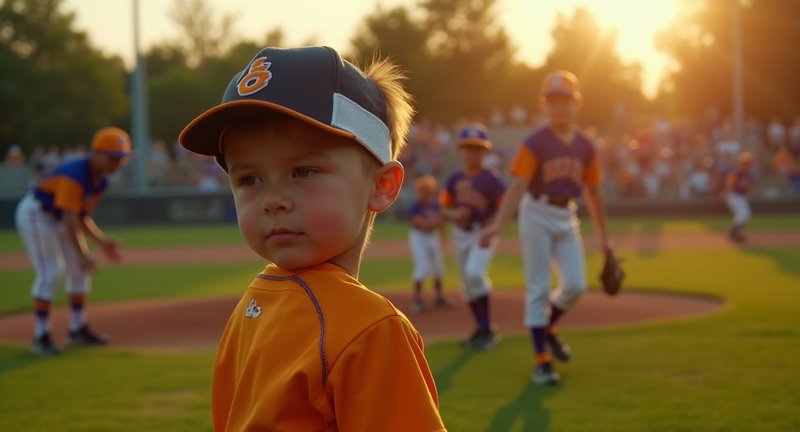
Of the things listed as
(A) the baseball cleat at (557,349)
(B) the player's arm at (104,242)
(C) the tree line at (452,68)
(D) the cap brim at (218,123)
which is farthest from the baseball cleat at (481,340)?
(C) the tree line at (452,68)

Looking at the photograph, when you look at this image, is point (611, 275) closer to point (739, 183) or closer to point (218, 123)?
point (218, 123)

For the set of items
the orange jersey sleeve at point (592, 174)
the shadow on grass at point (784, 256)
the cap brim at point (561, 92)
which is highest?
the cap brim at point (561, 92)

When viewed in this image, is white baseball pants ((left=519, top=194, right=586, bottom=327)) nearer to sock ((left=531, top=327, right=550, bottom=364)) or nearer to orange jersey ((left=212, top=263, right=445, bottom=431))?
sock ((left=531, top=327, right=550, bottom=364))

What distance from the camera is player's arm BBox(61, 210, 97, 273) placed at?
848cm

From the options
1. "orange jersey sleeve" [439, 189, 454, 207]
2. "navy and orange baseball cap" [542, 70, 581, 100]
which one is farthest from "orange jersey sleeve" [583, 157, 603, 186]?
"orange jersey sleeve" [439, 189, 454, 207]

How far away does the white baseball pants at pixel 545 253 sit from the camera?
7.01 meters

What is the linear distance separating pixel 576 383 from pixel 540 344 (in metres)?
0.42

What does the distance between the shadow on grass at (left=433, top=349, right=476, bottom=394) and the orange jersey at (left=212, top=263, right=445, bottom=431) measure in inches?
176

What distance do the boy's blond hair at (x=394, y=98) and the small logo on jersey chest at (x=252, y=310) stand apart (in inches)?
21.9

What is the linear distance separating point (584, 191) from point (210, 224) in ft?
74.6

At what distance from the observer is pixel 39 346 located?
8562 mm

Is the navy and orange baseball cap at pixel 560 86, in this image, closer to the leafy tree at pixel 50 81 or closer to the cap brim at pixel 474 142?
the cap brim at pixel 474 142

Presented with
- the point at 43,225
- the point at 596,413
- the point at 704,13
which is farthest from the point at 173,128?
the point at 596,413

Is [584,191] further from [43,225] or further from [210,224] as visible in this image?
[210,224]
